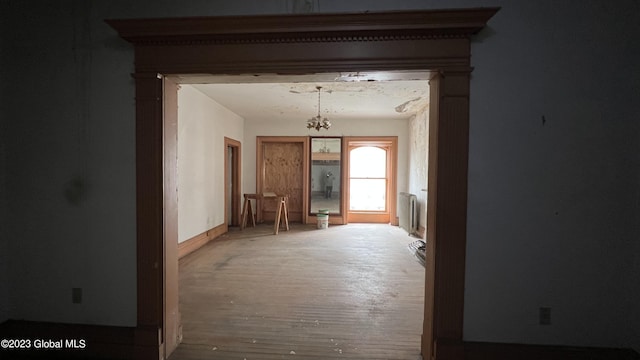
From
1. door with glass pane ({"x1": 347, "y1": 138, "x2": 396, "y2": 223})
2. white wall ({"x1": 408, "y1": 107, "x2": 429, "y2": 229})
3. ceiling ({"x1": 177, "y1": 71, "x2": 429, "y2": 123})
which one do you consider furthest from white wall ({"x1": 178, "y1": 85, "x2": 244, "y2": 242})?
white wall ({"x1": 408, "y1": 107, "x2": 429, "y2": 229})

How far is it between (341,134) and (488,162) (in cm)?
523

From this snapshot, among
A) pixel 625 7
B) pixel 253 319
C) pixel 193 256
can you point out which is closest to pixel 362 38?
pixel 625 7

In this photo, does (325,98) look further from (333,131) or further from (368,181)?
(368,181)

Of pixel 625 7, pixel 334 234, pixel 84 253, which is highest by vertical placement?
pixel 625 7

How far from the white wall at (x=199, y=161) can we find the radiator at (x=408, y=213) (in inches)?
153

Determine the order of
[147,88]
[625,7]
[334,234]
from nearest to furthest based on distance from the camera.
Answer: [625,7]
[147,88]
[334,234]

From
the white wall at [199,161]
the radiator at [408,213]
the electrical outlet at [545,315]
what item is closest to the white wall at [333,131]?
the radiator at [408,213]

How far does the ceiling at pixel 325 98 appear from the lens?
4062 millimetres

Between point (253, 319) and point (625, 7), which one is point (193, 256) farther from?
point (625, 7)

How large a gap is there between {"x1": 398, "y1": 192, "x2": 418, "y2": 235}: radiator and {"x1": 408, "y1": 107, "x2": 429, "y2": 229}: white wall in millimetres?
103

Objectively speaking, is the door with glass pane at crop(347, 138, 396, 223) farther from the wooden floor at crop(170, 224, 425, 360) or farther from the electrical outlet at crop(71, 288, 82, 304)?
the electrical outlet at crop(71, 288, 82, 304)

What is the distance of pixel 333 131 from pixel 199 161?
11.1ft

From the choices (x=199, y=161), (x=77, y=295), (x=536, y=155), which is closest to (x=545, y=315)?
(x=536, y=155)

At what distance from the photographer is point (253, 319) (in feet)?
7.70
